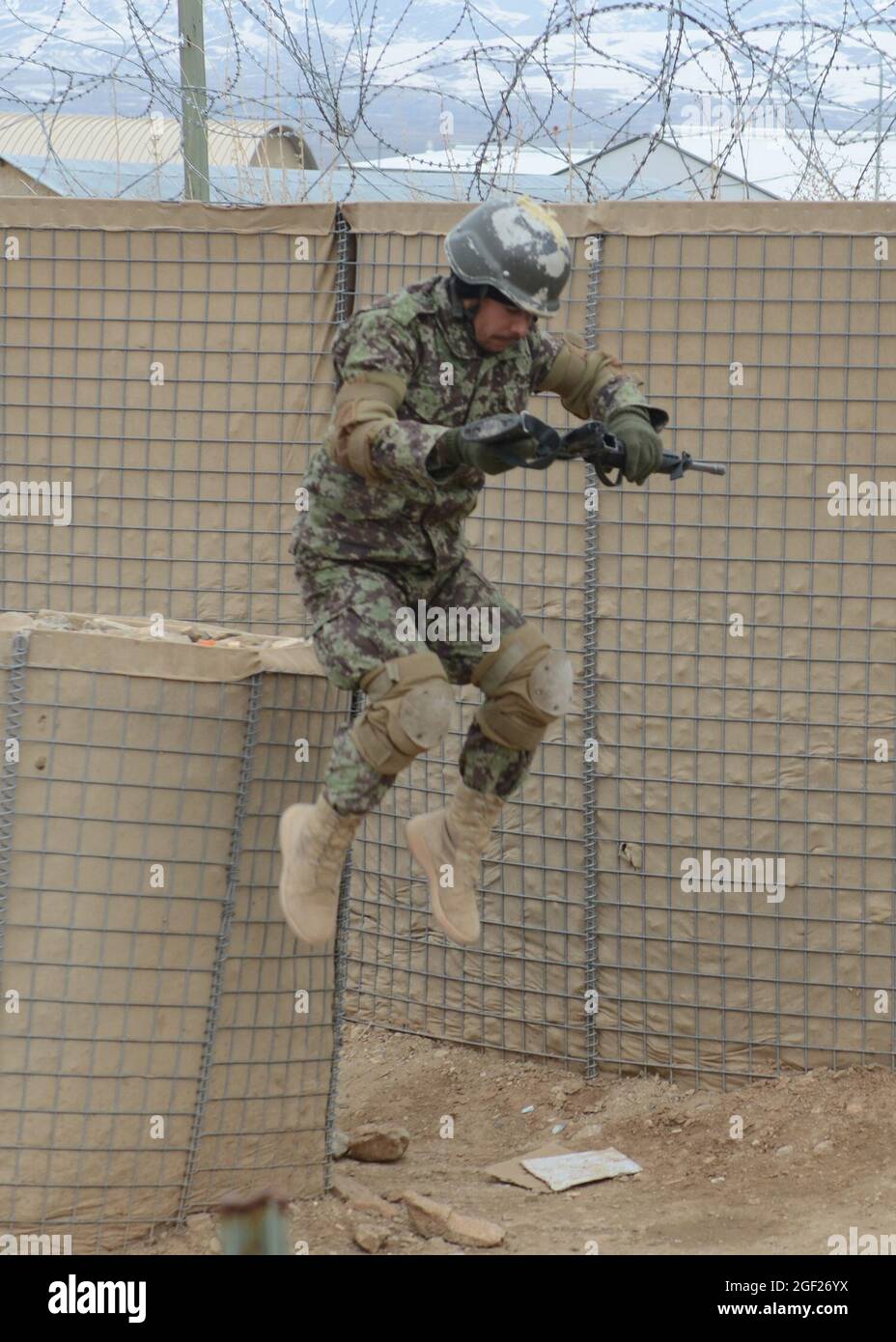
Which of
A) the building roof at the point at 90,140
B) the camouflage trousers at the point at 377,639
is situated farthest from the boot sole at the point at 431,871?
the building roof at the point at 90,140

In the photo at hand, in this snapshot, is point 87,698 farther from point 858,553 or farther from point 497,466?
point 858,553

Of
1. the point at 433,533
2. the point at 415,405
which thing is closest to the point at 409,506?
the point at 433,533

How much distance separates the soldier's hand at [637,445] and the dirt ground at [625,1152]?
7.04 ft

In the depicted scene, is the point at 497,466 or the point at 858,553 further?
the point at 858,553

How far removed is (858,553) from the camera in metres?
5.52

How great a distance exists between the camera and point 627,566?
18.9 feet

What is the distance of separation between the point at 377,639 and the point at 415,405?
62cm

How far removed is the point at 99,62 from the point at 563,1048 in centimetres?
7384

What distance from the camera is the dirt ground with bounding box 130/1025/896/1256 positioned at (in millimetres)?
4516

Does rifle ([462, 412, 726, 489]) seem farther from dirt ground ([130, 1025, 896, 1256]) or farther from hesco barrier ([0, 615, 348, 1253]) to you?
dirt ground ([130, 1025, 896, 1256])

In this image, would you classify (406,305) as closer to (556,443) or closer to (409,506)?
(409,506)

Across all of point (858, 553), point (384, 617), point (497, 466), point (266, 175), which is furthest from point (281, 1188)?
point (266, 175)

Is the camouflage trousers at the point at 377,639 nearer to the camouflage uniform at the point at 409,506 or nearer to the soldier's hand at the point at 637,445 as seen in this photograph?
the camouflage uniform at the point at 409,506

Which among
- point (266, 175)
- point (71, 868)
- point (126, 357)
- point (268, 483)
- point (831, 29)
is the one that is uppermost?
point (831, 29)
